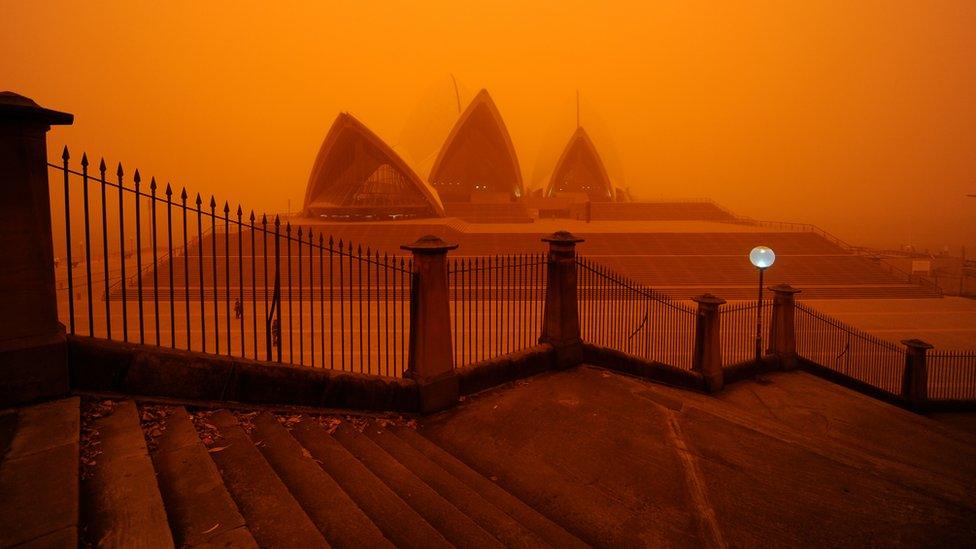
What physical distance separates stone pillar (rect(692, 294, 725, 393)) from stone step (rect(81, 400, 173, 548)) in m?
6.77

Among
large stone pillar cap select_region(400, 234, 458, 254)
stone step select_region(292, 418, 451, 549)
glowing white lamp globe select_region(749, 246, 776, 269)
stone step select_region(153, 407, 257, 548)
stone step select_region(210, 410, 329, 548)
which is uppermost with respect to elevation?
large stone pillar cap select_region(400, 234, 458, 254)

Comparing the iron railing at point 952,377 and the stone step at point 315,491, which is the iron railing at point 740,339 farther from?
the stone step at point 315,491

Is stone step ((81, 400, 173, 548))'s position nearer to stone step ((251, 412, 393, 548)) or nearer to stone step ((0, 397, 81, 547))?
stone step ((0, 397, 81, 547))

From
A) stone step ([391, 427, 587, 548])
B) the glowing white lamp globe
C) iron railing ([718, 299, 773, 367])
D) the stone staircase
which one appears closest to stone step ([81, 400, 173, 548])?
the stone staircase

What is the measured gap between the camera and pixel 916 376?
914 centimetres

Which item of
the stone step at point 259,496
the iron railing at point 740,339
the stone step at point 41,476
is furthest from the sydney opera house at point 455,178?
the stone step at point 41,476

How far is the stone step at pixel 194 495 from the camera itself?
2162mm

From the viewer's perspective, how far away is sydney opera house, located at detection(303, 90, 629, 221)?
3259 centimetres

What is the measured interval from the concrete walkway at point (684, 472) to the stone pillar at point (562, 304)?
287mm

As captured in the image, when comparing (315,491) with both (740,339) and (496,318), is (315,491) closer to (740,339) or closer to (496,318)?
(496,318)

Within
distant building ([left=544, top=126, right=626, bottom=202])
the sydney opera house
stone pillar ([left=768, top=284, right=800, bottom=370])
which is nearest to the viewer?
stone pillar ([left=768, top=284, right=800, bottom=370])

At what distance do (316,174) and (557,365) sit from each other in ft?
99.5

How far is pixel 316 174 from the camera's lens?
3344 cm

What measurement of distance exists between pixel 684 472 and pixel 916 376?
302 inches
